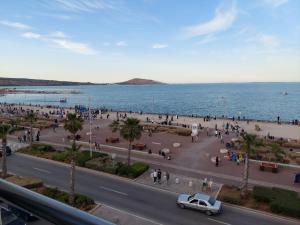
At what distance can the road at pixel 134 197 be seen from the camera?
22.5 meters

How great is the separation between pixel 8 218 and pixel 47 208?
0.93 feet

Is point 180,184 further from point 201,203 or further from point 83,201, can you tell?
point 83,201

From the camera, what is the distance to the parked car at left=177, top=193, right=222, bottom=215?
23.1 metres

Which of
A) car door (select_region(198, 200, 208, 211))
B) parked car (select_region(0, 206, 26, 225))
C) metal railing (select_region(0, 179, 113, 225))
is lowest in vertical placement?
car door (select_region(198, 200, 208, 211))

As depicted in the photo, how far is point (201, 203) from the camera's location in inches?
923

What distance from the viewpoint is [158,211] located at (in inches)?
928

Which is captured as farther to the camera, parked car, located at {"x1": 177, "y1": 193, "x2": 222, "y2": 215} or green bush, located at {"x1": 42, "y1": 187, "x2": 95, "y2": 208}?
green bush, located at {"x1": 42, "y1": 187, "x2": 95, "y2": 208}

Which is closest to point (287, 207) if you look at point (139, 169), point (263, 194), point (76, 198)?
point (263, 194)

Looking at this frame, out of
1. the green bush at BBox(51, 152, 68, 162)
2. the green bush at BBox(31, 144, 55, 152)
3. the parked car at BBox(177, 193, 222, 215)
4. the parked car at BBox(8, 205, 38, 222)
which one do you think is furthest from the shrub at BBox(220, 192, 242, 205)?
the parked car at BBox(8, 205, 38, 222)

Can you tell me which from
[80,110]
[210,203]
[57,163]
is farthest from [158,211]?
[80,110]

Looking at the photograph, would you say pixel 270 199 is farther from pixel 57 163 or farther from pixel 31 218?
pixel 31 218

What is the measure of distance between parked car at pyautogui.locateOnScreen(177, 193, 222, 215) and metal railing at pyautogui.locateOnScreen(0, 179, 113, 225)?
22762mm

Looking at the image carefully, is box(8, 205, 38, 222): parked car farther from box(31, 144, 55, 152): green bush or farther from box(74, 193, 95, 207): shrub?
box(31, 144, 55, 152): green bush

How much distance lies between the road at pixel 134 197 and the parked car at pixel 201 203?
15.2 inches
